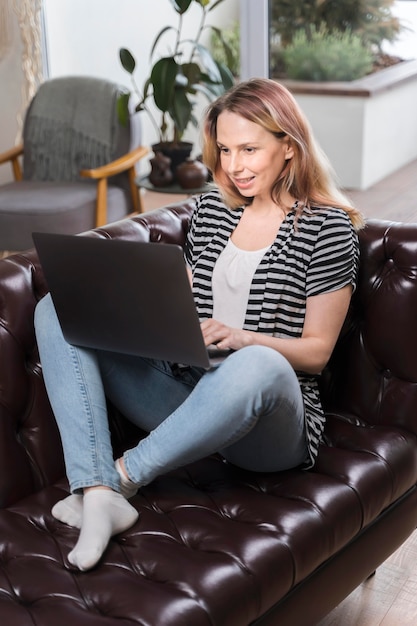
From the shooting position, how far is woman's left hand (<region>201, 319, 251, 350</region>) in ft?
5.38

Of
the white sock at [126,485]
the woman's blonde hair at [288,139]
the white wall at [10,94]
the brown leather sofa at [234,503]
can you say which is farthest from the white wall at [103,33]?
the white sock at [126,485]

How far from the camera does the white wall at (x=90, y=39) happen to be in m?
4.86

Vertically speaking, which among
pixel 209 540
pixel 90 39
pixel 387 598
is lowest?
pixel 387 598

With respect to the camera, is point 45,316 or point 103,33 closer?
point 45,316

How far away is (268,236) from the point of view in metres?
1.86

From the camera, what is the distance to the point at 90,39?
193 inches

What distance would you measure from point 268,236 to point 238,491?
1.74 feet

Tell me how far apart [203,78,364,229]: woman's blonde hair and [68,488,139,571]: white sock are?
2.29ft

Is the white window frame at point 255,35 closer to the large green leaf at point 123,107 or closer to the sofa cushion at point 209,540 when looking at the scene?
the large green leaf at point 123,107

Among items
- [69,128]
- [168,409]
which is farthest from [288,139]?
[69,128]

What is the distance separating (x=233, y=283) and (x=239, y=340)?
21 cm

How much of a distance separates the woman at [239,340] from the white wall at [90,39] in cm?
314

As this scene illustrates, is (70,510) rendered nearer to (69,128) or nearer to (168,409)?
(168,409)

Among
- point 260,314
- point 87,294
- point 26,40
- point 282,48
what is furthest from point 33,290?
point 26,40
